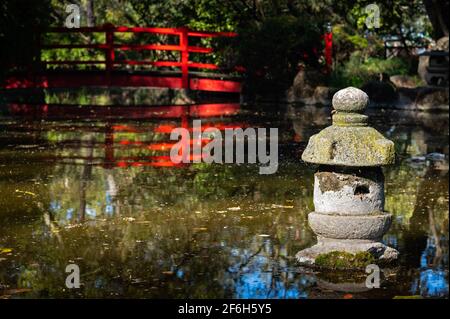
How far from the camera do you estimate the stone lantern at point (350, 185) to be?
732 cm

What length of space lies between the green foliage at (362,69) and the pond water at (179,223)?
30.4 feet

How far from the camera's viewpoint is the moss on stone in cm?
723

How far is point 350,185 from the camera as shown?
7.42 m

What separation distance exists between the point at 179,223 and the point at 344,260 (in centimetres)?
228

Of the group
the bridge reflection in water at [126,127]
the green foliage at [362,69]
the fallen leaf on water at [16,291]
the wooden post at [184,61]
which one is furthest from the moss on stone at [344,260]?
the wooden post at [184,61]

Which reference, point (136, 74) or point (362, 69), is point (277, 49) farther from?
point (136, 74)

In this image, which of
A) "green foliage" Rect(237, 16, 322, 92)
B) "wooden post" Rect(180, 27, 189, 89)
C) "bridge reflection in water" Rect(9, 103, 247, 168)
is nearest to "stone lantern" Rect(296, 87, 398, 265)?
"bridge reflection in water" Rect(9, 103, 247, 168)

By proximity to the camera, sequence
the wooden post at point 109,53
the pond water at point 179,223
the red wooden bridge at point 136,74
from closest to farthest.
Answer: the pond water at point 179,223
the red wooden bridge at point 136,74
the wooden post at point 109,53

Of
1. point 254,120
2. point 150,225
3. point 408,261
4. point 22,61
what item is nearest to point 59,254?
point 150,225

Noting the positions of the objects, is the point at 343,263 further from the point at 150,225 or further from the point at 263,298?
the point at 150,225

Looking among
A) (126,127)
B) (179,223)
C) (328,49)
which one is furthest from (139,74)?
(179,223)

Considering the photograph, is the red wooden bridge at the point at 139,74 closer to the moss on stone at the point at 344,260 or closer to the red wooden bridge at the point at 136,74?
the red wooden bridge at the point at 136,74

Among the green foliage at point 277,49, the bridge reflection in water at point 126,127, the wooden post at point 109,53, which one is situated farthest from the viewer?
the wooden post at point 109,53

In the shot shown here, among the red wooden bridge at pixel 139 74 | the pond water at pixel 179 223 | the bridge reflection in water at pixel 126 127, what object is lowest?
the pond water at pixel 179 223
